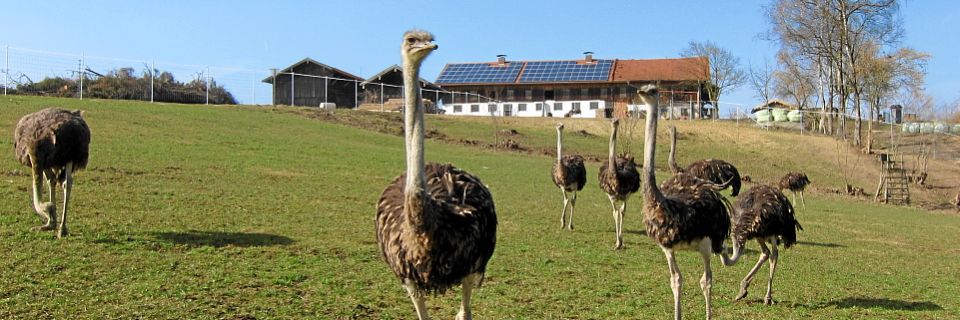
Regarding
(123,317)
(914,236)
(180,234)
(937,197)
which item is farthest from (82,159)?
(937,197)

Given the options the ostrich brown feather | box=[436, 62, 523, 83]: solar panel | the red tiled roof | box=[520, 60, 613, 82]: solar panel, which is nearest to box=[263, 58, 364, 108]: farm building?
box=[436, 62, 523, 83]: solar panel

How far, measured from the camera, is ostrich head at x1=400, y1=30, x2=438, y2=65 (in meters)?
4.99

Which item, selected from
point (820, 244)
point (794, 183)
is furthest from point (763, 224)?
point (794, 183)

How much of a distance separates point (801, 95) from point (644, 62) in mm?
12483

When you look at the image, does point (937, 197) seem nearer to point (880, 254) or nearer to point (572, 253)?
point (880, 254)

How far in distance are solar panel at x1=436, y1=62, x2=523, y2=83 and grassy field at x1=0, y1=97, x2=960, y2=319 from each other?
44.1m

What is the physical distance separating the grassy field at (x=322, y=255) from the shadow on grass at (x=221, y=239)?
25 mm

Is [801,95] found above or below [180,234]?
above

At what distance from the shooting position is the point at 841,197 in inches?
1125

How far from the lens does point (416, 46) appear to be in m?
5.03

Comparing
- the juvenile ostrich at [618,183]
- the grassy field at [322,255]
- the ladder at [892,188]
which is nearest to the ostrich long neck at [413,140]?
the grassy field at [322,255]

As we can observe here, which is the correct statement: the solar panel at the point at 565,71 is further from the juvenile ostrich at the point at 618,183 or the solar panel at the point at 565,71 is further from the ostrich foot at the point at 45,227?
the ostrich foot at the point at 45,227

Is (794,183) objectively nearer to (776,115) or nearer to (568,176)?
(568,176)

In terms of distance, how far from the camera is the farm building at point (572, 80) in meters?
63.6
